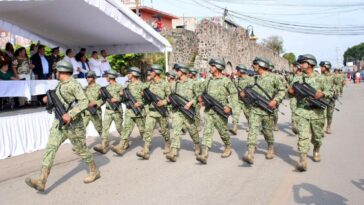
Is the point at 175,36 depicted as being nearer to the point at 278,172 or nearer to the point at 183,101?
the point at 183,101

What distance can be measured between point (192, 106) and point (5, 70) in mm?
5019

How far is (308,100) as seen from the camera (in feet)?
21.3

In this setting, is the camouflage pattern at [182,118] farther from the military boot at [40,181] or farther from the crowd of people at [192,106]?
the military boot at [40,181]

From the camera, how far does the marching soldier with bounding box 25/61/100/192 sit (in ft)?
18.1

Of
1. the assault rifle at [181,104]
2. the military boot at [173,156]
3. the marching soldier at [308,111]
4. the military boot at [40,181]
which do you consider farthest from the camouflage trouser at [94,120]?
the marching soldier at [308,111]

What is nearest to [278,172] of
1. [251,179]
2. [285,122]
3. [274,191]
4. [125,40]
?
[251,179]

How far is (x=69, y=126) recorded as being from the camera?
5.78 m

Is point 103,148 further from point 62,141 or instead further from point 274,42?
point 274,42

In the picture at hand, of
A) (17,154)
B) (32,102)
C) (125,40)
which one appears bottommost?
(17,154)

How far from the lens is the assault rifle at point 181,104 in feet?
24.2

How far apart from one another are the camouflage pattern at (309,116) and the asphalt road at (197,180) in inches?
20.5

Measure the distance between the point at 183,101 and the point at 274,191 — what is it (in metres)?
2.76

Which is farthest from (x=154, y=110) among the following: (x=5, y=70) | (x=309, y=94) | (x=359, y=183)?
(x=5, y=70)

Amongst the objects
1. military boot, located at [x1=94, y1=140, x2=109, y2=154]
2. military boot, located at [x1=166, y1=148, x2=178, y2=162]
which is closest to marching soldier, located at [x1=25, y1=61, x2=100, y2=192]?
military boot, located at [x1=166, y1=148, x2=178, y2=162]
